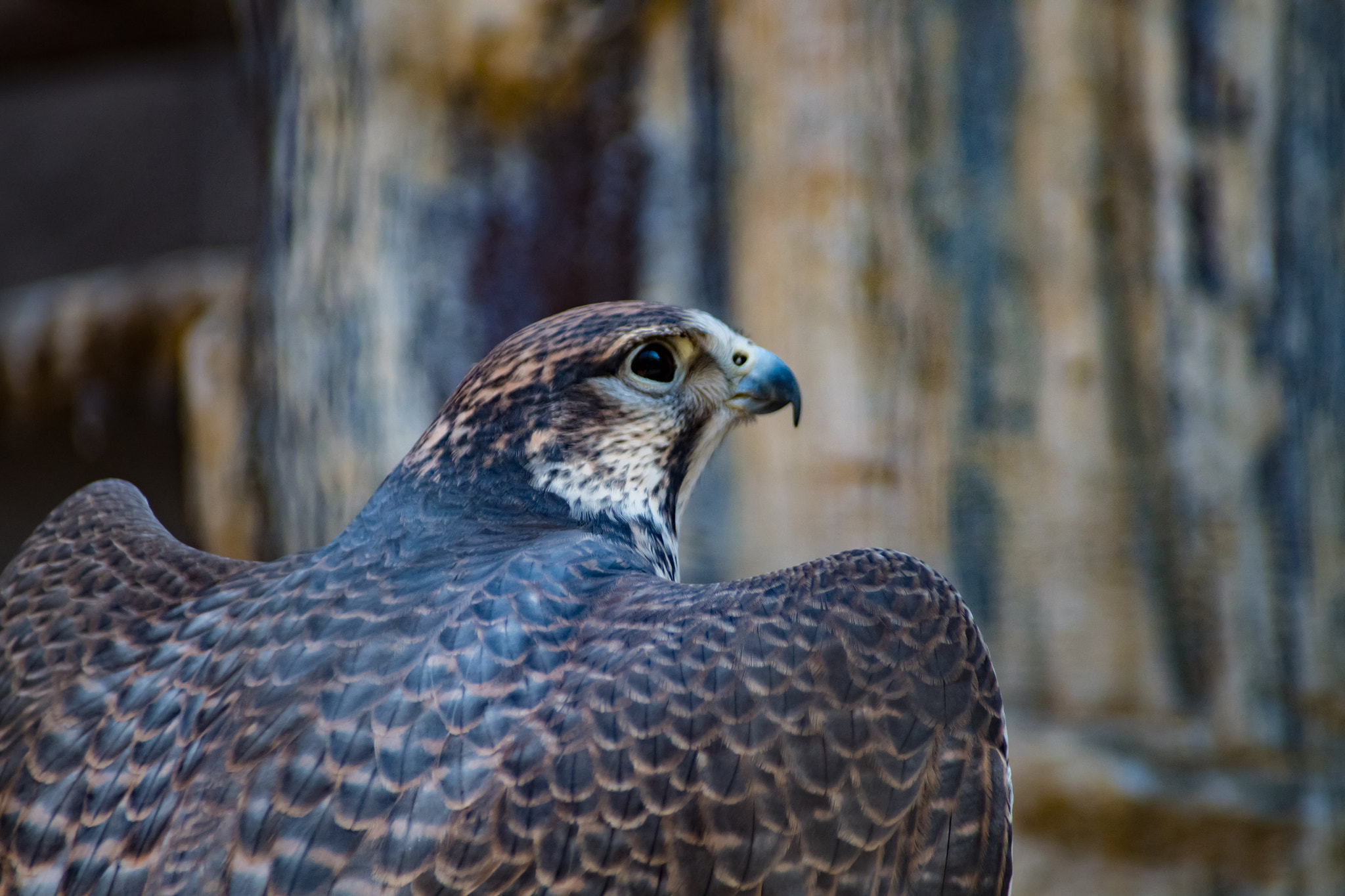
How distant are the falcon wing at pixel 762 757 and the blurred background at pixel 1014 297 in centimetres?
233

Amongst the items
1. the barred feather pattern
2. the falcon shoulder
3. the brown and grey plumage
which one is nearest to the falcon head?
the brown and grey plumage

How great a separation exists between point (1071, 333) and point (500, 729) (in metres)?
2.98

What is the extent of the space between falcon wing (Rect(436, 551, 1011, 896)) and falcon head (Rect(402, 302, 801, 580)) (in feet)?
1.80

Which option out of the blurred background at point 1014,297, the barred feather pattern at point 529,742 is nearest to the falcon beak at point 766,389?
the barred feather pattern at point 529,742

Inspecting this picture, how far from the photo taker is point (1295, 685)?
4.22 meters

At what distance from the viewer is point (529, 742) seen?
1775mm

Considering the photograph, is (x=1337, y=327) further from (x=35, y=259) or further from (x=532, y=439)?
(x=35, y=259)

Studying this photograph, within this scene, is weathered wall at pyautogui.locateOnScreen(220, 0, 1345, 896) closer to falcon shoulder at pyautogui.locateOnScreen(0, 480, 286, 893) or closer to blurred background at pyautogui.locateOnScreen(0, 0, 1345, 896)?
blurred background at pyautogui.locateOnScreen(0, 0, 1345, 896)

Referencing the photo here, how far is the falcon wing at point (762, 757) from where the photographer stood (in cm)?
173

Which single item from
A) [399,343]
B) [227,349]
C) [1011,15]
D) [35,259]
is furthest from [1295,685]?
[35,259]

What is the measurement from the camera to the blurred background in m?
4.15

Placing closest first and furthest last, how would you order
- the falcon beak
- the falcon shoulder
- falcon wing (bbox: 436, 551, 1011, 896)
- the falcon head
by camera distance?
falcon wing (bbox: 436, 551, 1011, 896)
the falcon shoulder
the falcon head
the falcon beak

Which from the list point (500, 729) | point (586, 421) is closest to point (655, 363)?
point (586, 421)

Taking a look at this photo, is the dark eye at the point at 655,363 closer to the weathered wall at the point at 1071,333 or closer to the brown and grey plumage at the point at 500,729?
the brown and grey plumage at the point at 500,729
